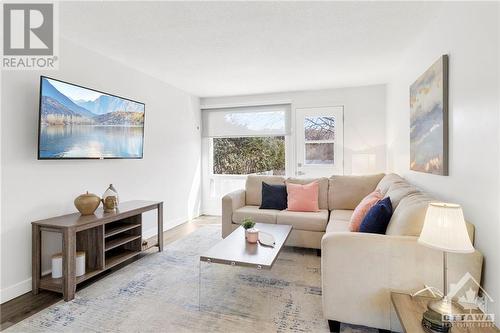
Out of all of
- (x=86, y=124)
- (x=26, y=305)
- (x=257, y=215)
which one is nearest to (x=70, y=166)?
(x=86, y=124)

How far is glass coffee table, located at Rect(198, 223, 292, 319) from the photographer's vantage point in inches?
80.6

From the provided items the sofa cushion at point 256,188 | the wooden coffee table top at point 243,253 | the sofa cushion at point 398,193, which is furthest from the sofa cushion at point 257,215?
the sofa cushion at point 398,193

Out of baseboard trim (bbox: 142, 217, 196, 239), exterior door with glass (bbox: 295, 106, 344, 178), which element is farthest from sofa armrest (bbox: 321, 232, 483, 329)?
exterior door with glass (bbox: 295, 106, 344, 178)

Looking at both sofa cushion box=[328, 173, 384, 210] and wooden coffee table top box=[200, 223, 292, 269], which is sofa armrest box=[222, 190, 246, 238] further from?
sofa cushion box=[328, 173, 384, 210]

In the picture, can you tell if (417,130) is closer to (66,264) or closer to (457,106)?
(457,106)

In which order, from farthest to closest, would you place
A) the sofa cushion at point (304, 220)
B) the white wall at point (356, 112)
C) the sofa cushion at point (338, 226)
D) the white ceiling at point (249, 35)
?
1. the white wall at point (356, 112)
2. the sofa cushion at point (304, 220)
3. the sofa cushion at point (338, 226)
4. the white ceiling at point (249, 35)

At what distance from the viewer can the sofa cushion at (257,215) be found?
11.1 ft

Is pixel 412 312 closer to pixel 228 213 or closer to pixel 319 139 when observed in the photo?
pixel 228 213

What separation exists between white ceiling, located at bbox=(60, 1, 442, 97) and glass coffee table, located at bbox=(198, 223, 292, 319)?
6.48 ft

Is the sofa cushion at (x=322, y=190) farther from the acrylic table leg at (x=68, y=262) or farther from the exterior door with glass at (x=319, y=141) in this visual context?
the acrylic table leg at (x=68, y=262)

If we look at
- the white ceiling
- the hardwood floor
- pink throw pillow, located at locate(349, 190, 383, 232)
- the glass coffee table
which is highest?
the white ceiling

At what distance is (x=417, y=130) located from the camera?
102 inches

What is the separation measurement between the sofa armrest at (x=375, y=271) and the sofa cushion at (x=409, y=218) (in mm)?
97

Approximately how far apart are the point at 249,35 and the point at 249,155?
2.84 metres
